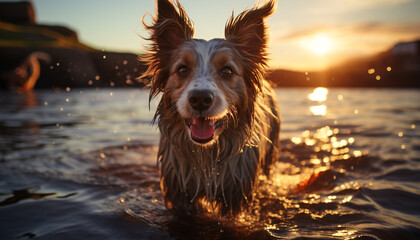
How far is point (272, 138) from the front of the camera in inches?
216

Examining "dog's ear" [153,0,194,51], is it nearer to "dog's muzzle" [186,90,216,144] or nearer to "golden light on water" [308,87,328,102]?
"dog's muzzle" [186,90,216,144]

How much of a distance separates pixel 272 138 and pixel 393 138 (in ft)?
13.5

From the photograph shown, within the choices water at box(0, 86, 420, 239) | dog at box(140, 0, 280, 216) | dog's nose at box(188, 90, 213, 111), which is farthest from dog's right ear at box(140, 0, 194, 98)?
water at box(0, 86, 420, 239)

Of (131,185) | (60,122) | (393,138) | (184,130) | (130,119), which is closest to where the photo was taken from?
(184,130)

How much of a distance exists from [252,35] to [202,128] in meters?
1.39

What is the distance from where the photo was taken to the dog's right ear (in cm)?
386

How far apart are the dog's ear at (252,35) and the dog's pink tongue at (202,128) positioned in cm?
100

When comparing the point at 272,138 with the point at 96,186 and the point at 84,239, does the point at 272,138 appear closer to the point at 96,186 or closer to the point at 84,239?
the point at 96,186

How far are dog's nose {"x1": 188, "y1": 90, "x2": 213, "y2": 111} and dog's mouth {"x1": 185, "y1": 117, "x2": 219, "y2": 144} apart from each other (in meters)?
0.26

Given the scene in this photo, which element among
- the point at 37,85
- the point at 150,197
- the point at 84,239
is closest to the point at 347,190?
the point at 150,197

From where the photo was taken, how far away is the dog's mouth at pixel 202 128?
3.41 meters

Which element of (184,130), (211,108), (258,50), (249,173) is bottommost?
(249,173)

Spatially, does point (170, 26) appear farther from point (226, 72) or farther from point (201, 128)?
point (201, 128)

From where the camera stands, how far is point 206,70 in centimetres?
355
